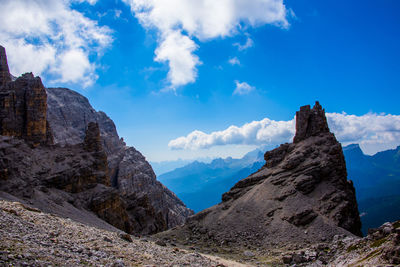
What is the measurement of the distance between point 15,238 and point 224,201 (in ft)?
228

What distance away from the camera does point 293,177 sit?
72375 millimetres

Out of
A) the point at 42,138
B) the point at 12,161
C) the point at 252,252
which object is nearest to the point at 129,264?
the point at 252,252

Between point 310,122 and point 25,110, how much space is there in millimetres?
86691

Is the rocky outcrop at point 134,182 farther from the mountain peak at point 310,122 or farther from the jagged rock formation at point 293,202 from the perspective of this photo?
the mountain peak at point 310,122

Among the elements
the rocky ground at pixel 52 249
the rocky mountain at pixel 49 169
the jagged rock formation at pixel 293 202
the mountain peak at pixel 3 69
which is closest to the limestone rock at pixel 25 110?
the rocky mountain at pixel 49 169

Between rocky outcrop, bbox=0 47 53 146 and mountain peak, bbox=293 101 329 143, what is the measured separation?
7885 centimetres

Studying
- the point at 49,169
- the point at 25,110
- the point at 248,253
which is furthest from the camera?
the point at 25,110

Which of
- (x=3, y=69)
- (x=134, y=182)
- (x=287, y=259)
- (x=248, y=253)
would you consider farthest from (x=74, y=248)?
(x=134, y=182)

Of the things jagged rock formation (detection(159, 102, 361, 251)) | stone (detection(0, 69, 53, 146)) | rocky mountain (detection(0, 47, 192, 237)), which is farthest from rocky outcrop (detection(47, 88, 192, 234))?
jagged rock formation (detection(159, 102, 361, 251))

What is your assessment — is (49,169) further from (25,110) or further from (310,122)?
(310,122)

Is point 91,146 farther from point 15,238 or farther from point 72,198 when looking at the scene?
point 15,238

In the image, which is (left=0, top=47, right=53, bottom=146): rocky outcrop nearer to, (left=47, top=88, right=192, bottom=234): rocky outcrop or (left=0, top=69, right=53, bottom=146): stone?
(left=0, top=69, right=53, bottom=146): stone

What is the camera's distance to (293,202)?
65438mm

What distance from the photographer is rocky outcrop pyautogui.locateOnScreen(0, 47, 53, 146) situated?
7750 cm
